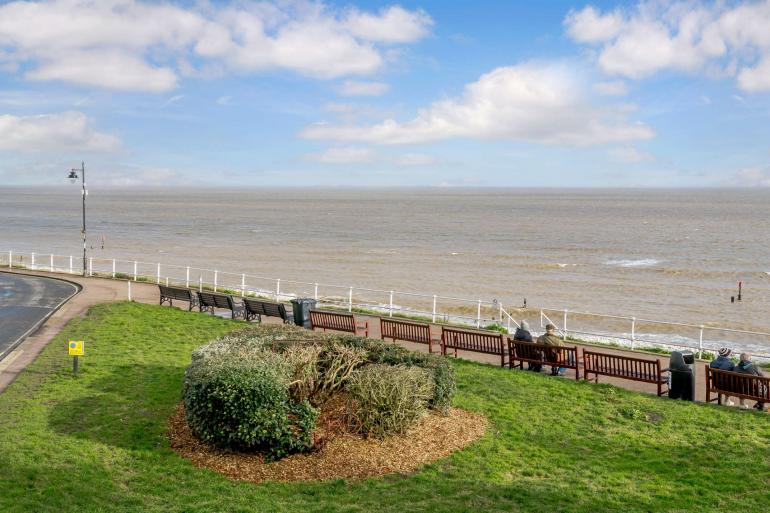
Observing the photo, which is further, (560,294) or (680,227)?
(680,227)

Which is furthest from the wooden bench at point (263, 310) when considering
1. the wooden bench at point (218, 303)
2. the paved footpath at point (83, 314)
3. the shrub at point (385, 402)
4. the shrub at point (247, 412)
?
the shrub at point (247, 412)

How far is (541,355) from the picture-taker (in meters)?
15.3

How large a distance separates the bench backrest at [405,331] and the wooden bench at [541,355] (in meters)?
2.54

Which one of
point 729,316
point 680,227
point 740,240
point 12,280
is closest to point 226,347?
point 12,280

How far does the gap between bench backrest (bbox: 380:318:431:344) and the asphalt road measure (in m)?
8.87

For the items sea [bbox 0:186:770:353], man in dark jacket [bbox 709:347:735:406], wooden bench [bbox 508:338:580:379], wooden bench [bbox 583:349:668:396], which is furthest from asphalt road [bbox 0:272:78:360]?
man in dark jacket [bbox 709:347:735:406]

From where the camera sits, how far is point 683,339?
89.5 feet

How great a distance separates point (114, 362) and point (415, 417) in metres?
7.64

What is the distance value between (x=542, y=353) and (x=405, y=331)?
405 cm

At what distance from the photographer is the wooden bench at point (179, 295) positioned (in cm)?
2370

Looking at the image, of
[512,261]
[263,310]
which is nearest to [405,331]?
[263,310]

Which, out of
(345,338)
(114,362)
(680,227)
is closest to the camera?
(345,338)

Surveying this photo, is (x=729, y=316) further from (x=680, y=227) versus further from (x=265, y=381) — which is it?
(x=680, y=227)

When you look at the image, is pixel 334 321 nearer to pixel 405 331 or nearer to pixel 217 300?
pixel 405 331
